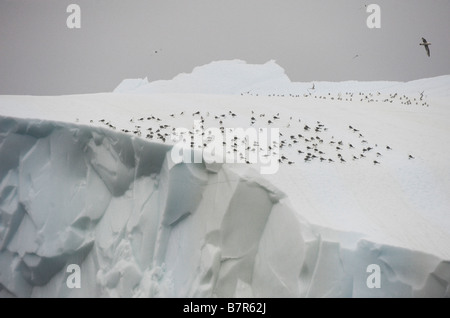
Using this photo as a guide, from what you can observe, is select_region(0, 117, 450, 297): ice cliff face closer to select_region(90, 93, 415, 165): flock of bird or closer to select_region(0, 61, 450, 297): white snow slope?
select_region(0, 61, 450, 297): white snow slope

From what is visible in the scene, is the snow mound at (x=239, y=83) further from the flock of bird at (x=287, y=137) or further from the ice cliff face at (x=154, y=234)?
the ice cliff face at (x=154, y=234)

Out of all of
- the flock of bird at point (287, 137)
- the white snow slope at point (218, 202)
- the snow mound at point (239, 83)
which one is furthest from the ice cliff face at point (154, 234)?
the snow mound at point (239, 83)

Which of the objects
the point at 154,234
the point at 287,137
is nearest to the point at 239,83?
the point at 287,137

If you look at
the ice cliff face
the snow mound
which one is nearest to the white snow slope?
the ice cliff face

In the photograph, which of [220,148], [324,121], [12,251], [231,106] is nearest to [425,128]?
[324,121]

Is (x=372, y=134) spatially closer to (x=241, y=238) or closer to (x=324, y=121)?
(x=324, y=121)
